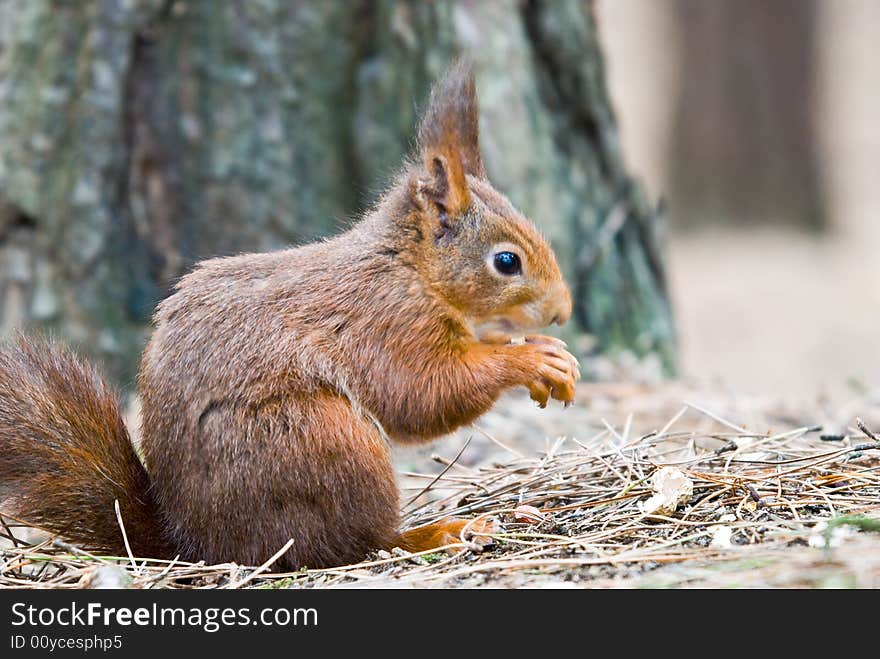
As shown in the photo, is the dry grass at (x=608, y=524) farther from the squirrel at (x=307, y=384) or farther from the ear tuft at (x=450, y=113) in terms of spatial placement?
the ear tuft at (x=450, y=113)

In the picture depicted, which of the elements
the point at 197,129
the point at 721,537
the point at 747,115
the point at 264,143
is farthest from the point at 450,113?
the point at 747,115

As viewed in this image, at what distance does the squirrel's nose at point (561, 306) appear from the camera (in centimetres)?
285

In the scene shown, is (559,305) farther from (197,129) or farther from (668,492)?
(197,129)

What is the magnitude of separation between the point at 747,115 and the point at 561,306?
11.7 m

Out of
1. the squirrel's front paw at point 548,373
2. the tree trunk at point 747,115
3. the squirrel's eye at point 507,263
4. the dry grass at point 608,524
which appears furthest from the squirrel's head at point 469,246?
the tree trunk at point 747,115

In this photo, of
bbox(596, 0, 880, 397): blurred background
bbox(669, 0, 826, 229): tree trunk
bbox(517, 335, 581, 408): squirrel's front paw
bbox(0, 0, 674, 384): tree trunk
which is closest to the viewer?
bbox(517, 335, 581, 408): squirrel's front paw

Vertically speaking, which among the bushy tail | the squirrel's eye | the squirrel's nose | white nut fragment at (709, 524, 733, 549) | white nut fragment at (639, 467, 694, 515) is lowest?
white nut fragment at (709, 524, 733, 549)

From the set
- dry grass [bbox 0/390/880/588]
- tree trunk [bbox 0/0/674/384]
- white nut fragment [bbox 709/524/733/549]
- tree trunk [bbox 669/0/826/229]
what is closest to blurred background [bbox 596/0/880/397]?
tree trunk [bbox 669/0/826/229]

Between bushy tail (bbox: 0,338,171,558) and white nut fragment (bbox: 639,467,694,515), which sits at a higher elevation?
bushy tail (bbox: 0,338,171,558)

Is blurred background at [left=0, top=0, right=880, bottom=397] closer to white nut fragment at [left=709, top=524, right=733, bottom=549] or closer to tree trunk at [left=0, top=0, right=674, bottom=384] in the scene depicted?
tree trunk at [left=0, top=0, right=674, bottom=384]

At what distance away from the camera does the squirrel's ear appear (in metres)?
2.84

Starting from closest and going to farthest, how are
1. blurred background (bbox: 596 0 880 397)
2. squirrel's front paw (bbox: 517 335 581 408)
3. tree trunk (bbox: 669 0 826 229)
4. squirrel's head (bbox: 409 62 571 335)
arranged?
squirrel's front paw (bbox: 517 335 581 408)
squirrel's head (bbox: 409 62 571 335)
blurred background (bbox: 596 0 880 397)
tree trunk (bbox: 669 0 826 229)

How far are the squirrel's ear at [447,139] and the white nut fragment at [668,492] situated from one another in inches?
34.6
